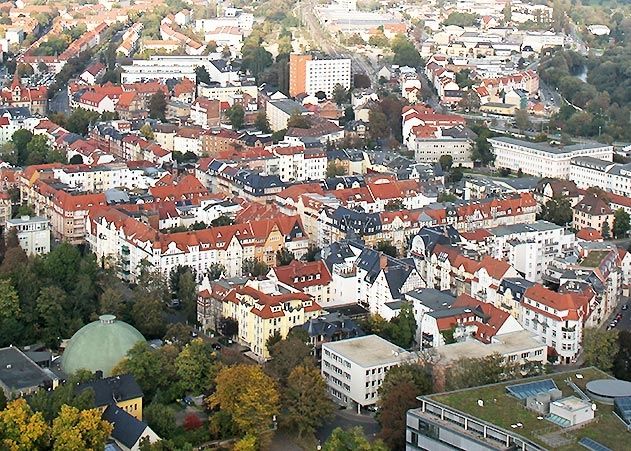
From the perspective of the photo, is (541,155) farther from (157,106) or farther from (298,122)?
(157,106)

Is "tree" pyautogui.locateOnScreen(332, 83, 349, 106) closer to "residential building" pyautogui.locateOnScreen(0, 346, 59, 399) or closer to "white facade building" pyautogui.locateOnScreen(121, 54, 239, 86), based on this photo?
"white facade building" pyautogui.locateOnScreen(121, 54, 239, 86)

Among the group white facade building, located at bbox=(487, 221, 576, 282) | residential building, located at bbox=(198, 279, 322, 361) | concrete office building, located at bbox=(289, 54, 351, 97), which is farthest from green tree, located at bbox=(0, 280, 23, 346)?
concrete office building, located at bbox=(289, 54, 351, 97)

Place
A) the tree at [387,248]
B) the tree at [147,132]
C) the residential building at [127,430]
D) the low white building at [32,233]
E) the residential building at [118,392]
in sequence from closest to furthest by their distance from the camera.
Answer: the residential building at [127,430]
the residential building at [118,392]
the tree at [387,248]
the low white building at [32,233]
the tree at [147,132]

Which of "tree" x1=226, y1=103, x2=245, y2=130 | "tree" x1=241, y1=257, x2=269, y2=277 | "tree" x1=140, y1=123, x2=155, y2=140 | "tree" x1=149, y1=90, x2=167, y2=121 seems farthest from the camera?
"tree" x1=149, y1=90, x2=167, y2=121

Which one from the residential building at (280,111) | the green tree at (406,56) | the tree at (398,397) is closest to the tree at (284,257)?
the tree at (398,397)

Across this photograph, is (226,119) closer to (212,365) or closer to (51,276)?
(51,276)

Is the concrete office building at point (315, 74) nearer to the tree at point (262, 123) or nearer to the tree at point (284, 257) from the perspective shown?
the tree at point (262, 123)
